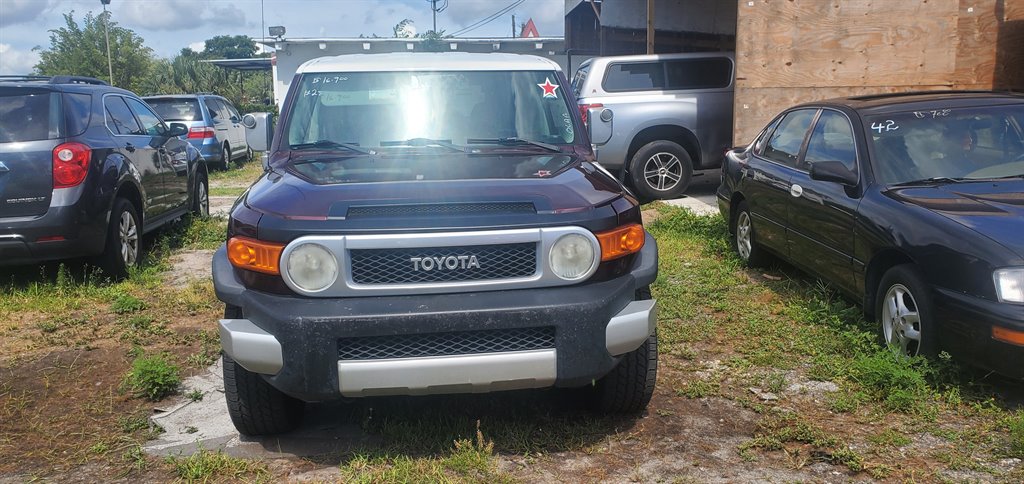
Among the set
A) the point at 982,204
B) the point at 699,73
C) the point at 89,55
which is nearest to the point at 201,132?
the point at 699,73

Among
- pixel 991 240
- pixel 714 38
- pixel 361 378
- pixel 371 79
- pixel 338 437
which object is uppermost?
pixel 714 38

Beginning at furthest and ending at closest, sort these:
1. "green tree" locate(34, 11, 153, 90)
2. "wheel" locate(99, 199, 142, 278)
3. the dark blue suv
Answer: "green tree" locate(34, 11, 153, 90), "wheel" locate(99, 199, 142, 278), the dark blue suv

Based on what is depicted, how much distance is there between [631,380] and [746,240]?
3.67m

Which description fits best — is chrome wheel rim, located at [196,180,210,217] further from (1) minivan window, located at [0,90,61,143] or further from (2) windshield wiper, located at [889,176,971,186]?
(2) windshield wiper, located at [889,176,971,186]

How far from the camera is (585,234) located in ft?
10.5

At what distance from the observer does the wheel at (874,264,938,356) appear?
13.3ft

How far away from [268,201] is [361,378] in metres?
0.81

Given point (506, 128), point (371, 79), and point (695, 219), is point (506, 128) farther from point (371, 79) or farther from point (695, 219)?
point (695, 219)

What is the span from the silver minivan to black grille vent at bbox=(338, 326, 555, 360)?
7614 millimetres

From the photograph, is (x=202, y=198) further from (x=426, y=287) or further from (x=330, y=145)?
(x=426, y=287)

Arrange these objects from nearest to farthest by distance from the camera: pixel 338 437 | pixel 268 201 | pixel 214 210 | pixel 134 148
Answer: pixel 268 201
pixel 338 437
pixel 134 148
pixel 214 210

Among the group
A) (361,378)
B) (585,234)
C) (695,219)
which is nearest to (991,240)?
(585,234)

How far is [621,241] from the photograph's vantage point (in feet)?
10.9

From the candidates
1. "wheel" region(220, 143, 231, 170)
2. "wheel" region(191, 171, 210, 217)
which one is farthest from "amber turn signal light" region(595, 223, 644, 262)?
"wheel" region(220, 143, 231, 170)
